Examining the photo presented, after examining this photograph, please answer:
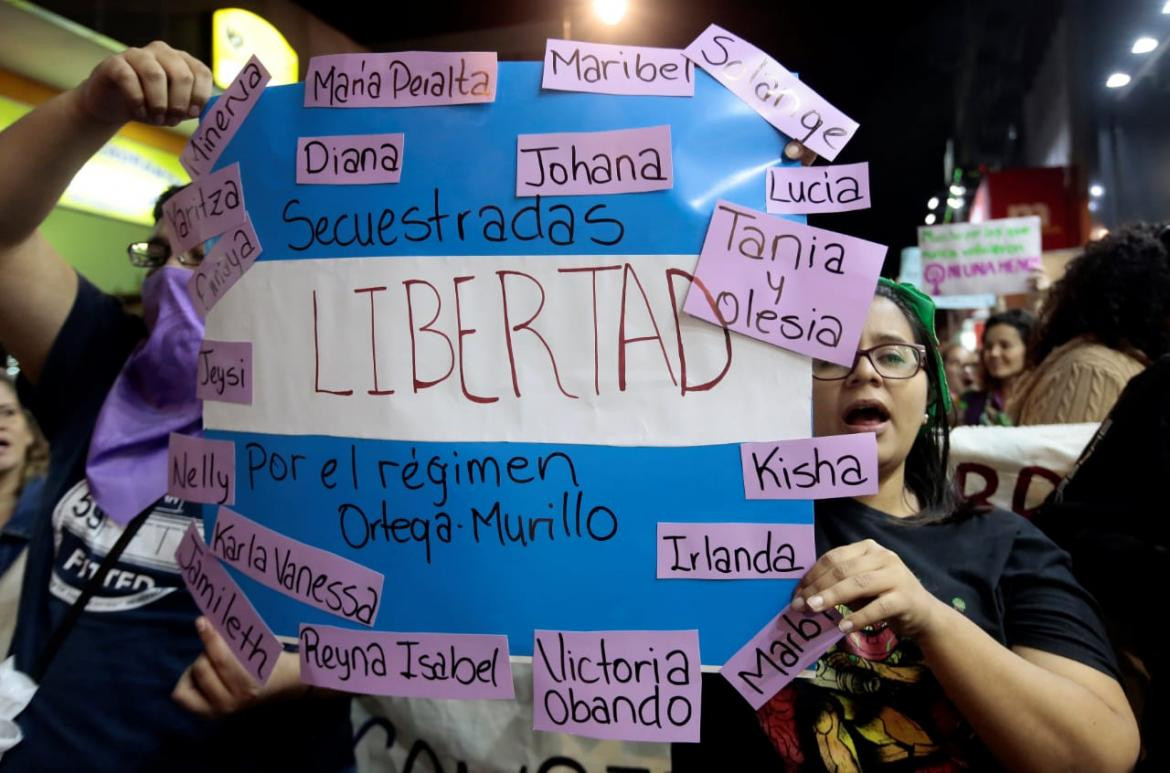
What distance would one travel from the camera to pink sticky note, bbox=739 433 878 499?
84 cm

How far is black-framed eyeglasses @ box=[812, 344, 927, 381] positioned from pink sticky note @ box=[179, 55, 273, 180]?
32.6 inches

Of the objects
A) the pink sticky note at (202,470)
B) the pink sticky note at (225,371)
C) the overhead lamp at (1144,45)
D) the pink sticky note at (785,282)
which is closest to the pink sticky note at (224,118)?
the pink sticky note at (225,371)

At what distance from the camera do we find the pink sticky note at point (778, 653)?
849 mm

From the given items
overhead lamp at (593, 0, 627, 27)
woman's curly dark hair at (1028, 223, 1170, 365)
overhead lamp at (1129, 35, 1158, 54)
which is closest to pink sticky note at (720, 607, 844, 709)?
woman's curly dark hair at (1028, 223, 1170, 365)

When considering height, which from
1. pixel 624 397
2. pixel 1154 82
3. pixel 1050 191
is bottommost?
pixel 624 397

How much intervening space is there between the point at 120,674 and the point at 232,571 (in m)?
0.28

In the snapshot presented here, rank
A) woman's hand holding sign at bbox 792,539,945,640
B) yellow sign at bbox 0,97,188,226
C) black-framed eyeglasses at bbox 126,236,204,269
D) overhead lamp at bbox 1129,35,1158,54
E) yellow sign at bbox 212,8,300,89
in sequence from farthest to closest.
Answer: overhead lamp at bbox 1129,35,1158,54, yellow sign at bbox 0,97,188,226, yellow sign at bbox 212,8,300,89, black-framed eyeglasses at bbox 126,236,204,269, woman's hand holding sign at bbox 792,539,945,640

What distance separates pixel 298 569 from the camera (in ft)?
3.16

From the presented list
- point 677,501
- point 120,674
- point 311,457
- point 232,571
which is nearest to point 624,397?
point 677,501

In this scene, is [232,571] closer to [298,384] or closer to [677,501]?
[298,384]

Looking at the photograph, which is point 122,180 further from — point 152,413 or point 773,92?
point 773,92

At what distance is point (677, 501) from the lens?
0.88 metres

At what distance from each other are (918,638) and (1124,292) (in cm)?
165

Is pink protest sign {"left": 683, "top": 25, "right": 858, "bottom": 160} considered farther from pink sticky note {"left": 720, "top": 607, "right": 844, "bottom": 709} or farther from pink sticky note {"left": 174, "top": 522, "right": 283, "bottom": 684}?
pink sticky note {"left": 174, "top": 522, "right": 283, "bottom": 684}
